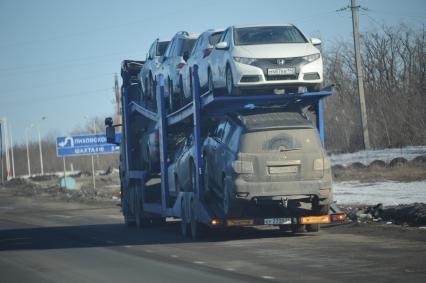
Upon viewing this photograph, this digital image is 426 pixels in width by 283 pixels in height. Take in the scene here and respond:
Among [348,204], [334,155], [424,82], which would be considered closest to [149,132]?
[348,204]

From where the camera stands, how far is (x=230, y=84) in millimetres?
17438

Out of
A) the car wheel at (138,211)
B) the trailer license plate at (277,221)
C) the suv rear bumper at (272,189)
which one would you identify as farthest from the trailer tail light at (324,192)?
the car wheel at (138,211)

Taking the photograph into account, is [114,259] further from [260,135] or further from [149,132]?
[149,132]

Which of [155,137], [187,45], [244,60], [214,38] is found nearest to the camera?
[244,60]

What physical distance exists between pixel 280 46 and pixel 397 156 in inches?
930

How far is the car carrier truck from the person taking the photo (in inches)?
666

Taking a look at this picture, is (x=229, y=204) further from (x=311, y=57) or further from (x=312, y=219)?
(x=311, y=57)

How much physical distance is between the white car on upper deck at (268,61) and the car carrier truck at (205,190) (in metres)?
0.26

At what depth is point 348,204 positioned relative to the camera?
988 inches

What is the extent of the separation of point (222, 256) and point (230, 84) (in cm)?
372

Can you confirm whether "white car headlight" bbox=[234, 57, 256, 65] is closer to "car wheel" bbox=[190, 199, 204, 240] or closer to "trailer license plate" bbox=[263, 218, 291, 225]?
"trailer license plate" bbox=[263, 218, 291, 225]

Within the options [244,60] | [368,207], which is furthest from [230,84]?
[368,207]

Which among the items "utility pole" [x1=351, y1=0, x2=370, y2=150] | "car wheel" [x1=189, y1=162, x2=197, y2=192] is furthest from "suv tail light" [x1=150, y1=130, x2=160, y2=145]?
"utility pole" [x1=351, y1=0, x2=370, y2=150]

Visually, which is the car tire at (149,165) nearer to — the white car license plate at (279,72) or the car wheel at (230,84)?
the car wheel at (230,84)
